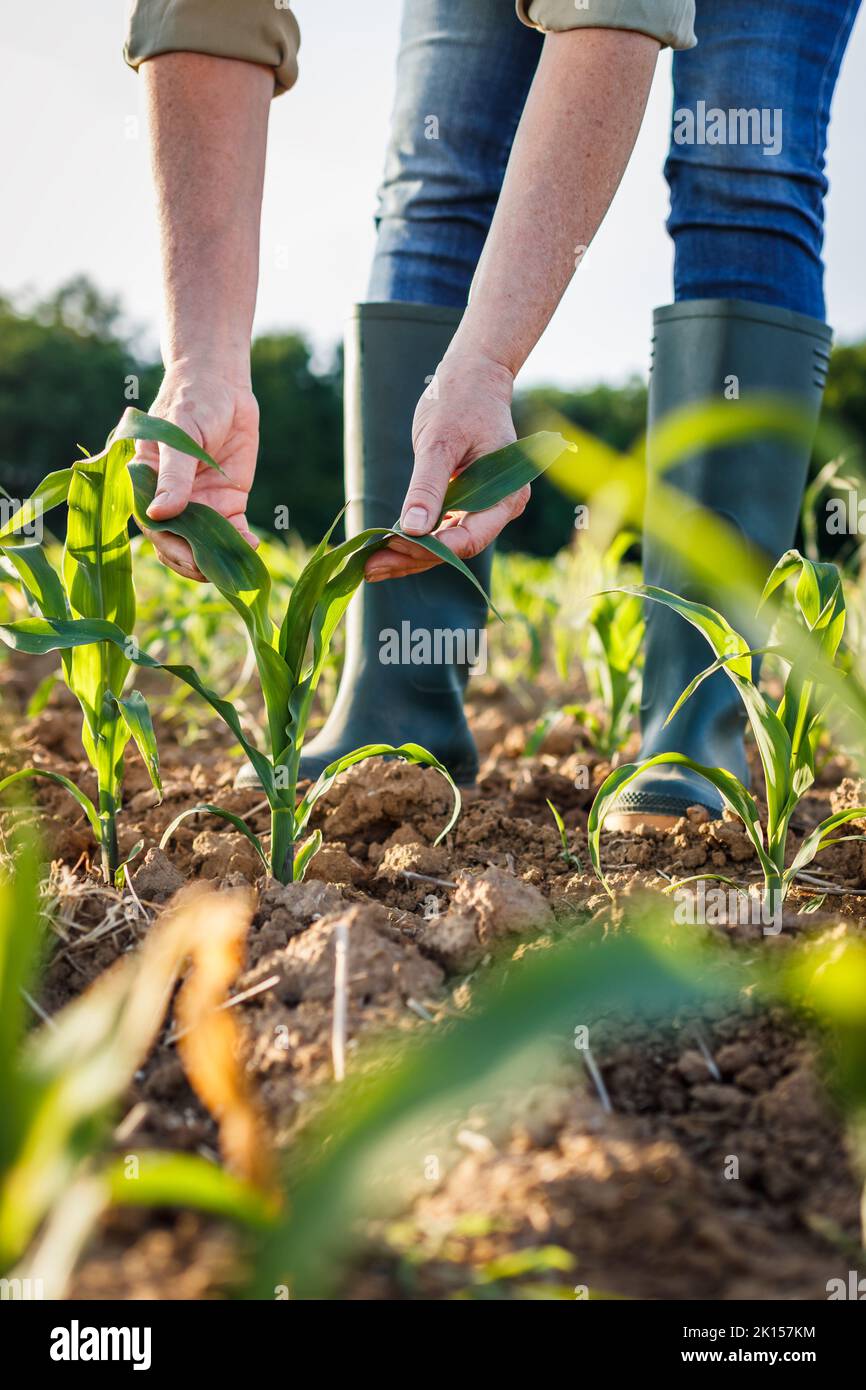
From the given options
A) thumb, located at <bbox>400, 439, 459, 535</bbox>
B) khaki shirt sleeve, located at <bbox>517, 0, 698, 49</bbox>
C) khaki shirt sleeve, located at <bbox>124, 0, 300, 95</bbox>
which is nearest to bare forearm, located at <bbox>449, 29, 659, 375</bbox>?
khaki shirt sleeve, located at <bbox>517, 0, 698, 49</bbox>

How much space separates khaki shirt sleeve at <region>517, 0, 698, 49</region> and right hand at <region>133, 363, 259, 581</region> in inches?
20.7

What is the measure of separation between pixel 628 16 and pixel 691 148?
1.42 ft

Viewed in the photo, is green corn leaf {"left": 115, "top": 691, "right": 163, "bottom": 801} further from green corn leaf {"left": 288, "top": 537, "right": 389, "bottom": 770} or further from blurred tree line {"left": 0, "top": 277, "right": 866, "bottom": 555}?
blurred tree line {"left": 0, "top": 277, "right": 866, "bottom": 555}

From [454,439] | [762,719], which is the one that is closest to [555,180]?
[454,439]

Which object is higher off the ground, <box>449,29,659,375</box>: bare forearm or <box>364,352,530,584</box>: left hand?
<box>449,29,659,375</box>: bare forearm

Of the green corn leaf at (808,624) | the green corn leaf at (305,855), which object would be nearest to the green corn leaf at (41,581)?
the green corn leaf at (305,855)

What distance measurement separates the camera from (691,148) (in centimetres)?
155

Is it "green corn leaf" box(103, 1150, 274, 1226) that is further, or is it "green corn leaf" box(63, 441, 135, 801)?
"green corn leaf" box(63, 441, 135, 801)

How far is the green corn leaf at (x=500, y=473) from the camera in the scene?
3.73ft

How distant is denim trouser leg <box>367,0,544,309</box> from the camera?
169 cm

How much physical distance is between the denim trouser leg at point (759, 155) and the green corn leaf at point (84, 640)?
3.25 feet

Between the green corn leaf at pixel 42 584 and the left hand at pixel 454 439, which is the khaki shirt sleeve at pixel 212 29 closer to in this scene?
the left hand at pixel 454 439

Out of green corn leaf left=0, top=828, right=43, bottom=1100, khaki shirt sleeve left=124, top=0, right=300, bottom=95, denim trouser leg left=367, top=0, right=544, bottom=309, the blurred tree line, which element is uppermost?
the blurred tree line
